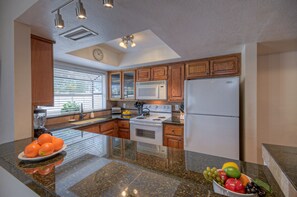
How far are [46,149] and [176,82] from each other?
Answer: 2.49m

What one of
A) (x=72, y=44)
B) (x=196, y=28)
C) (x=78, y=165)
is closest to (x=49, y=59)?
(x=72, y=44)

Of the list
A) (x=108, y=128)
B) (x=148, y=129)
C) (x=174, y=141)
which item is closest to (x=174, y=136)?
(x=174, y=141)

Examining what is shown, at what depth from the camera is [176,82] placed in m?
2.92

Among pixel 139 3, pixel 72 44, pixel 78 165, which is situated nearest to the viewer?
pixel 78 165

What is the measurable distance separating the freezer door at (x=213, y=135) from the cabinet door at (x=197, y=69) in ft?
2.96

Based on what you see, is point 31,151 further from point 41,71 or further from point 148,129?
point 148,129

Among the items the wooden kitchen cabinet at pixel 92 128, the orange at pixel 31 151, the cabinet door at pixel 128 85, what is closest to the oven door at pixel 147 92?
the cabinet door at pixel 128 85

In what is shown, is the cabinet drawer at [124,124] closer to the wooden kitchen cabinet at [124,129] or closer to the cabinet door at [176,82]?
the wooden kitchen cabinet at [124,129]

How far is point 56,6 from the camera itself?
105 cm

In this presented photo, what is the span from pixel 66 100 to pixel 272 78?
3.96 m

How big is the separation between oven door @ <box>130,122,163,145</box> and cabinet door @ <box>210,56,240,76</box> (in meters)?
1.47

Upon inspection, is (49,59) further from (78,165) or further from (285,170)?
(285,170)

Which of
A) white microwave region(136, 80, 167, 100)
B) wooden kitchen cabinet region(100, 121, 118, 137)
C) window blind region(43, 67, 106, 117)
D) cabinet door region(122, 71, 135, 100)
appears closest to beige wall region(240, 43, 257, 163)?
white microwave region(136, 80, 167, 100)

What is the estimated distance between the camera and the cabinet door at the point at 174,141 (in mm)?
2547
